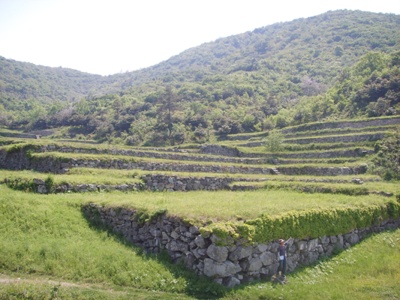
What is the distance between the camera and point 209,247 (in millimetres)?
11203

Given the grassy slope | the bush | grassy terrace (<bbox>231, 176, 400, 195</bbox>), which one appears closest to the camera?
the grassy slope

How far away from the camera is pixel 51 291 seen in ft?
31.3

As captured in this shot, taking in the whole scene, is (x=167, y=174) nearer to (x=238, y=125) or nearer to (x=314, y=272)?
(x=314, y=272)

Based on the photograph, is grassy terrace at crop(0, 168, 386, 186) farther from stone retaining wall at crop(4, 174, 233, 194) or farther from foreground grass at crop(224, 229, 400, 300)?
foreground grass at crop(224, 229, 400, 300)

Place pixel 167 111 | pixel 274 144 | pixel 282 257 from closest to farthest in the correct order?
pixel 282 257 → pixel 274 144 → pixel 167 111

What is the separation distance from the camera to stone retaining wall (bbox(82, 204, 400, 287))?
11.2 meters

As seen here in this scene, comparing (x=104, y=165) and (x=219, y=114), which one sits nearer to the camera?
(x=104, y=165)

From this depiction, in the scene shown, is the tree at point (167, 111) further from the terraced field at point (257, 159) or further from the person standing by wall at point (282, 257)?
the person standing by wall at point (282, 257)

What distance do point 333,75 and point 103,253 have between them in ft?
430

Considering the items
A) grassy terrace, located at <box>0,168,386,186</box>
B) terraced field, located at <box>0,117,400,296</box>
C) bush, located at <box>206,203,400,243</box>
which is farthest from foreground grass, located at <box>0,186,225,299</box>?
grassy terrace, located at <box>0,168,386,186</box>

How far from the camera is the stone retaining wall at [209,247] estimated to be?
36.6 feet

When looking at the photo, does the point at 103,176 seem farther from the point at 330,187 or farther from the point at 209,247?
the point at 330,187

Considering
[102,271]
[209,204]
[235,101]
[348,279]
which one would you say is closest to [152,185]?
[209,204]

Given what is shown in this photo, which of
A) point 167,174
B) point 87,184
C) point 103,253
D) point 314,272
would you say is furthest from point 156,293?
point 167,174
